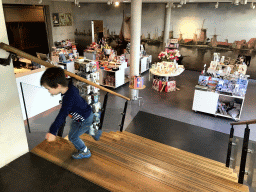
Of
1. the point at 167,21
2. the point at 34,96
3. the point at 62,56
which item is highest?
the point at 167,21

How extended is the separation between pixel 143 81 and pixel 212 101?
2783mm

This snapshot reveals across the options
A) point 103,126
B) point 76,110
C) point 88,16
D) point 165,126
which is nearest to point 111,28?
point 88,16

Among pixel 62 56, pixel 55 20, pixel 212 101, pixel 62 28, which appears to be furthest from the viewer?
pixel 62 28

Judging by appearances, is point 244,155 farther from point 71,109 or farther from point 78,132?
point 71,109

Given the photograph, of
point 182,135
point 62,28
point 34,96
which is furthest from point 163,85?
point 62,28

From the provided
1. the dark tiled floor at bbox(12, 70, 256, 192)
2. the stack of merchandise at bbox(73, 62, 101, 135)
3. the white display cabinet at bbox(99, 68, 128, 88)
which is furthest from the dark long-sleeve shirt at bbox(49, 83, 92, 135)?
the white display cabinet at bbox(99, 68, 128, 88)

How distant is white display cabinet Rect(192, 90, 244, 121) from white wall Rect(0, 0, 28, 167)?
5.37 meters

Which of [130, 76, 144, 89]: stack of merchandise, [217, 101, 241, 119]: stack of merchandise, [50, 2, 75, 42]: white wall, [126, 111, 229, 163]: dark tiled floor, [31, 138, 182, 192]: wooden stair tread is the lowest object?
[126, 111, 229, 163]: dark tiled floor

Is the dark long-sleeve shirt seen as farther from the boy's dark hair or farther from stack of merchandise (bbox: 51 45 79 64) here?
stack of merchandise (bbox: 51 45 79 64)

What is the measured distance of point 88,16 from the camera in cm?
1362

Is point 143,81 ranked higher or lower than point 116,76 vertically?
lower

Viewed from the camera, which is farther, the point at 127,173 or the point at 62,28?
the point at 62,28

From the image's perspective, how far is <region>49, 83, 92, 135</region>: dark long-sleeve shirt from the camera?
6.65 feet

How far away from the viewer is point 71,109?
225 centimetres
